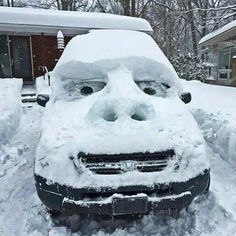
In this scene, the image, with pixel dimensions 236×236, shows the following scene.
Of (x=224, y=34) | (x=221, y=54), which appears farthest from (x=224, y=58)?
(x=224, y=34)

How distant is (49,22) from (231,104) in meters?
11.0

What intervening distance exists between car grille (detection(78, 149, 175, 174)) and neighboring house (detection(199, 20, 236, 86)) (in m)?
13.5

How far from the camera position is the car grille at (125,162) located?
120 inches

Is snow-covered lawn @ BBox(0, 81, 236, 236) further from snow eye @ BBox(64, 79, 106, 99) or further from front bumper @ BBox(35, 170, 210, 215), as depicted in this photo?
snow eye @ BBox(64, 79, 106, 99)

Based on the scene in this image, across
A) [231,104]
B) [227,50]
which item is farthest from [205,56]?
[231,104]

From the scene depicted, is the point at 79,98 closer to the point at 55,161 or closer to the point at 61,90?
the point at 61,90

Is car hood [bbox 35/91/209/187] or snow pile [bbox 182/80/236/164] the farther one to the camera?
snow pile [bbox 182/80/236/164]

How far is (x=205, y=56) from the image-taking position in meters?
25.1

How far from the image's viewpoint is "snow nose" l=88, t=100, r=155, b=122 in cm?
369

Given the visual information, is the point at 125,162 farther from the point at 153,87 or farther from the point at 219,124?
the point at 219,124

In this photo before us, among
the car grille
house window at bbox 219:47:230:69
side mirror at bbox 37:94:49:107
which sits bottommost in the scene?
house window at bbox 219:47:230:69

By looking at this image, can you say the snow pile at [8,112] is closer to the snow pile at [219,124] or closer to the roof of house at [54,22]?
the snow pile at [219,124]

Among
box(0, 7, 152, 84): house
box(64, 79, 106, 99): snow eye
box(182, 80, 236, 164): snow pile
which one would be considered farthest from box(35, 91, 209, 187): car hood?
box(0, 7, 152, 84): house

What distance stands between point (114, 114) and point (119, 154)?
0.79 m
